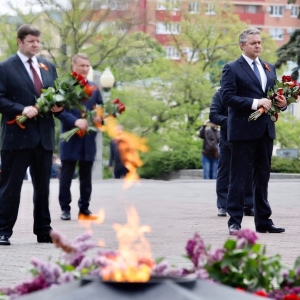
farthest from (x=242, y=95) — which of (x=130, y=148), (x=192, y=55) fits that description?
(x=192, y=55)

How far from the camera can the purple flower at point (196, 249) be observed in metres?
3.64

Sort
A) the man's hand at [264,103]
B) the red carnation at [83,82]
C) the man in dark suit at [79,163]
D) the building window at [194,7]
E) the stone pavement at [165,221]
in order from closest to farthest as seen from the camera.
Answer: the stone pavement at [165,221] → the red carnation at [83,82] → the man's hand at [264,103] → the man in dark suit at [79,163] → the building window at [194,7]

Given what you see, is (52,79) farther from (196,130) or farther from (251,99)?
(196,130)

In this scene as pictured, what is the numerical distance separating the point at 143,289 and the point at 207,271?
117 centimetres

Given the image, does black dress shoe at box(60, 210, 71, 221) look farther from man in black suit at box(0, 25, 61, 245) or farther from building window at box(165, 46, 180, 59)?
building window at box(165, 46, 180, 59)

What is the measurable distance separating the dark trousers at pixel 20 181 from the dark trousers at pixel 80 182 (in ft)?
10.1

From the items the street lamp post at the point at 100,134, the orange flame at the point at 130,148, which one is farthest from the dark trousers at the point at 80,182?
the street lamp post at the point at 100,134

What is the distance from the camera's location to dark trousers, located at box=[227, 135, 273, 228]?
9727 mm

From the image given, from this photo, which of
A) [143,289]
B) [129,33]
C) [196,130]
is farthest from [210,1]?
[143,289]

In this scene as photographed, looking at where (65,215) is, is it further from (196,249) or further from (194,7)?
(194,7)

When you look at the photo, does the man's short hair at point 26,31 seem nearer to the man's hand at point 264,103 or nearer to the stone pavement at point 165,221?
the stone pavement at point 165,221

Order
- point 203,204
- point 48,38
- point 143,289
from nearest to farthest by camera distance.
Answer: point 143,289 → point 203,204 → point 48,38

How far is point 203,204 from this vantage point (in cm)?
1494

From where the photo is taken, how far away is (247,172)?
9.80 m
